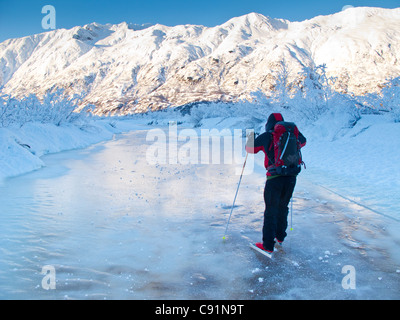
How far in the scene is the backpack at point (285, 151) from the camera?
147 inches

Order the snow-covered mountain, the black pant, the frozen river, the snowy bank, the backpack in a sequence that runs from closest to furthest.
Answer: the frozen river < the backpack < the black pant < the snowy bank < the snow-covered mountain

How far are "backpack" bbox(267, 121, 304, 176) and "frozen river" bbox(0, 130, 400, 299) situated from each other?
1101 millimetres

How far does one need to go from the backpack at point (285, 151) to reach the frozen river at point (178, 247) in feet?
3.61

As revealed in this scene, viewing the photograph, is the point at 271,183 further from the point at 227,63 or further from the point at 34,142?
the point at 227,63

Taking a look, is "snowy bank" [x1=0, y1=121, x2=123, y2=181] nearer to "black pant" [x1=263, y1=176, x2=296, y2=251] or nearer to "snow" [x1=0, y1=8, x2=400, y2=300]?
"snow" [x1=0, y1=8, x2=400, y2=300]

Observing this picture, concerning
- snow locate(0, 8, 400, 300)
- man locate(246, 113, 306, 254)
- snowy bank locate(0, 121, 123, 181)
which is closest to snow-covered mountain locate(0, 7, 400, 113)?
snowy bank locate(0, 121, 123, 181)

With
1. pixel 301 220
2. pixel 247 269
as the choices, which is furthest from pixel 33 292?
pixel 301 220

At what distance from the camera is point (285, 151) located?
3.75 metres

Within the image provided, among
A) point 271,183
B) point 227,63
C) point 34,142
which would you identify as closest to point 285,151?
→ point 271,183

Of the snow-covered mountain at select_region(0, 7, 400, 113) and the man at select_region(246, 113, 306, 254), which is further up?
the snow-covered mountain at select_region(0, 7, 400, 113)

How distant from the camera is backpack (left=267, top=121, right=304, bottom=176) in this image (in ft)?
12.3

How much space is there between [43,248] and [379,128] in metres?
11.4

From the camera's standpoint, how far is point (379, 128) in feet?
35.8
